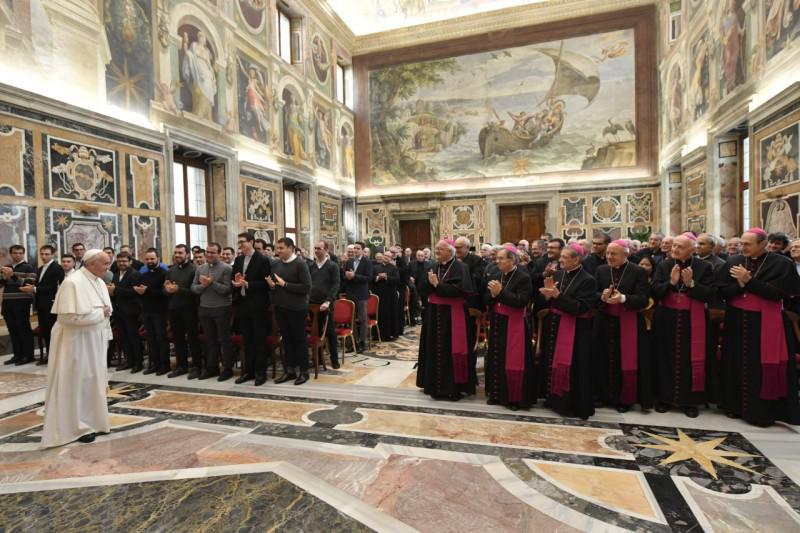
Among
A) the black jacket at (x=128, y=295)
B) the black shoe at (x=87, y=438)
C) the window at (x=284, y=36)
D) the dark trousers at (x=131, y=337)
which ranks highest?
the window at (x=284, y=36)

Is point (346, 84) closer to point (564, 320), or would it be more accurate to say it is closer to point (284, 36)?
point (284, 36)

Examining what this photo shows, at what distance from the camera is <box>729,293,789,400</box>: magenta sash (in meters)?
4.00

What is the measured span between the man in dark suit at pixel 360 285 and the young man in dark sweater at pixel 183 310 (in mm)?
2446

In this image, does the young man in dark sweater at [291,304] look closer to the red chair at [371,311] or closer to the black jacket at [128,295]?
the red chair at [371,311]

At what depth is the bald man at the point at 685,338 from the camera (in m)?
4.35

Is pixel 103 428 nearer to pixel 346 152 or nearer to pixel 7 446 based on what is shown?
pixel 7 446

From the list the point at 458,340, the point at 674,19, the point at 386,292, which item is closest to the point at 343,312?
the point at 386,292

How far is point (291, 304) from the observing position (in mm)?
5645

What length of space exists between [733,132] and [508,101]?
8520 millimetres

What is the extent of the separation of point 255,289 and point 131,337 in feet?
7.88

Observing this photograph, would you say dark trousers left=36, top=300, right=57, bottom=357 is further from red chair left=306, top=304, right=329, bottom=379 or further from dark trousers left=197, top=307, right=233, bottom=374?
red chair left=306, top=304, right=329, bottom=379

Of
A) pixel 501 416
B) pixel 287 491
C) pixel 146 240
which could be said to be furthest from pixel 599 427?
pixel 146 240

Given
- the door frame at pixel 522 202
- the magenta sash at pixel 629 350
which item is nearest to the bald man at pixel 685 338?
the magenta sash at pixel 629 350

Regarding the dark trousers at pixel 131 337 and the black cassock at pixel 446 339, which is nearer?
the black cassock at pixel 446 339
